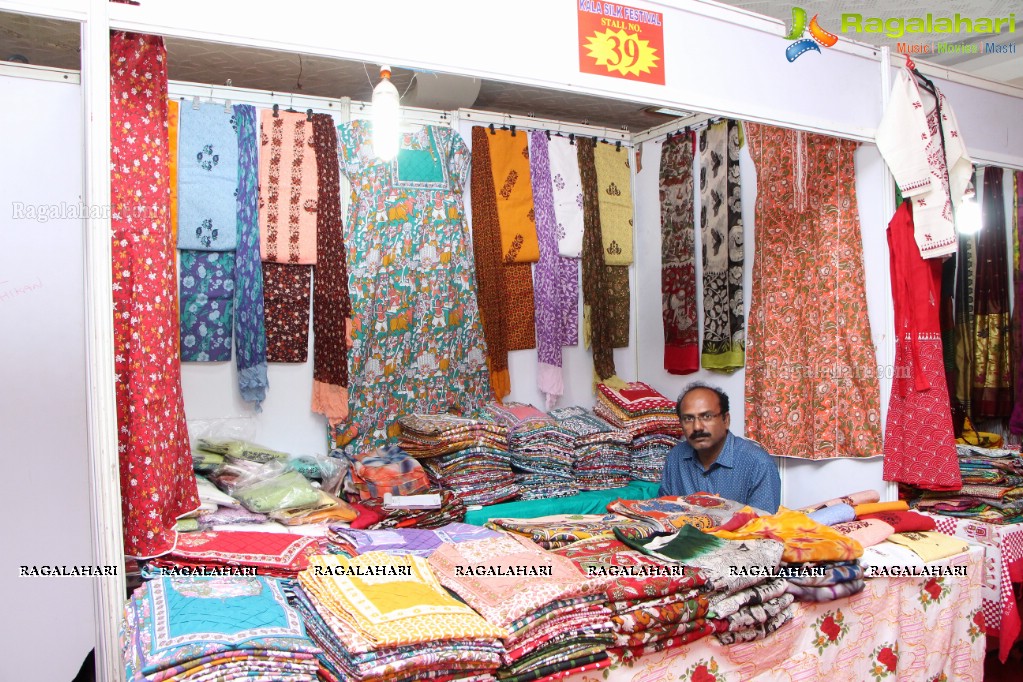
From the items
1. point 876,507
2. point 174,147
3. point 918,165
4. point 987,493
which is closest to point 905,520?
point 876,507

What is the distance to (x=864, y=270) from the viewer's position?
135 inches

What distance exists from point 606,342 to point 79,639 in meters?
3.04

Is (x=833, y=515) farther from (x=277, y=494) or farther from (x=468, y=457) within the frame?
(x=277, y=494)

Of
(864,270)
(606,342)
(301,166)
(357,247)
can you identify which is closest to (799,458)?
(864,270)

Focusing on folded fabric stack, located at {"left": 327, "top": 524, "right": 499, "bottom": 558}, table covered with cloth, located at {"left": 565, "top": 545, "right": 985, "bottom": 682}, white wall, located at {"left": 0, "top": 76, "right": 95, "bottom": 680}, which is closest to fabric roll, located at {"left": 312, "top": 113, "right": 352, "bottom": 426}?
white wall, located at {"left": 0, "top": 76, "right": 95, "bottom": 680}

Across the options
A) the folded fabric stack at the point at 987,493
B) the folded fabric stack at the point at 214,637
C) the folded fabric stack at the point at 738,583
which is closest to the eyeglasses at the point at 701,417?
the folded fabric stack at the point at 987,493

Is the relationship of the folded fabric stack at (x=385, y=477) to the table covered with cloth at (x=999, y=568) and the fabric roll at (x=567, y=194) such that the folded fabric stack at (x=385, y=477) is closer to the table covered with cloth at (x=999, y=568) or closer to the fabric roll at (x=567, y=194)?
the fabric roll at (x=567, y=194)

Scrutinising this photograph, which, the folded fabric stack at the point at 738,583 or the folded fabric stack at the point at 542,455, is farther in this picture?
the folded fabric stack at the point at 542,455

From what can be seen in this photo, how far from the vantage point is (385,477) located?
3312 mm

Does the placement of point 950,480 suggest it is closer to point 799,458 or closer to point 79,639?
point 799,458

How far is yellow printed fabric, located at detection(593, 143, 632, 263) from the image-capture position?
4.70 meters

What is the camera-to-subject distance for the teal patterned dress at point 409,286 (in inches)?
154

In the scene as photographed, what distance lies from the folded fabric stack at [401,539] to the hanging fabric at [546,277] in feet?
6.83

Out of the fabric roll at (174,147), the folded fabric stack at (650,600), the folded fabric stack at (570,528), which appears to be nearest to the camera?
the folded fabric stack at (650,600)
